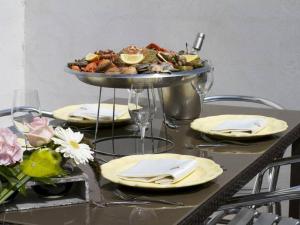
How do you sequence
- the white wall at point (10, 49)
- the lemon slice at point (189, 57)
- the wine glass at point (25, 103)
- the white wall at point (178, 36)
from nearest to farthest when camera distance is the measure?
the wine glass at point (25, 103)
the lemon slice at point (189, 57)
the white wall at point (178, 36)
the white wall at point (10, 49)

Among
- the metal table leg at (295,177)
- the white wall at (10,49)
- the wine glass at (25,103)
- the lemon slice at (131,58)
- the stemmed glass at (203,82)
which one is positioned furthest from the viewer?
the white wall at (10,49)

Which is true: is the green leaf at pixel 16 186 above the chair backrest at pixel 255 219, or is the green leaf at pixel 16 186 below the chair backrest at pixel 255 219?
above

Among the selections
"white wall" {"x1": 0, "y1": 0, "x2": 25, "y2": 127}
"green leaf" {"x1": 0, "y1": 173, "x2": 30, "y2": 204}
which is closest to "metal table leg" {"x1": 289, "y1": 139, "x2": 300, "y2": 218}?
"green leaf" {"x1": 0, "y1": 173, "x2": 30, "y2": 204}

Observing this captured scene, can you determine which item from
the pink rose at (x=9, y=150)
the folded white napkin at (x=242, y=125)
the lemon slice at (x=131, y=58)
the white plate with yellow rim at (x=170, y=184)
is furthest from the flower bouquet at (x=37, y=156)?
the folded white napkin at (x=242, y=125)

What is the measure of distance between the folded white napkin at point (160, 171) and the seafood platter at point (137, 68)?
0.35 metres

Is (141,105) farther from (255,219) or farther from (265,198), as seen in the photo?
(255,219)

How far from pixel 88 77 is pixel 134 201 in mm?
655

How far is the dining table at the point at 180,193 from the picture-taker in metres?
1.44

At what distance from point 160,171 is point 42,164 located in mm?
337

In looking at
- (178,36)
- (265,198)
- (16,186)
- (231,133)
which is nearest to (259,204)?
(265,198)

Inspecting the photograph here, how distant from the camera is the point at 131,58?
218 cm

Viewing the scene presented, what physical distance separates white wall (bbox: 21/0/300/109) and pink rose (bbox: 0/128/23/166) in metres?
2.64

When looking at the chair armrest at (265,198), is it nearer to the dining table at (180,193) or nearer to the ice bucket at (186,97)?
the dining table at (180,193)

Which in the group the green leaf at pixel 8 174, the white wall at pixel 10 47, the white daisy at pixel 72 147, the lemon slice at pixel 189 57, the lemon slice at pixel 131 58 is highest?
the lemon slice at pixel 131 58
